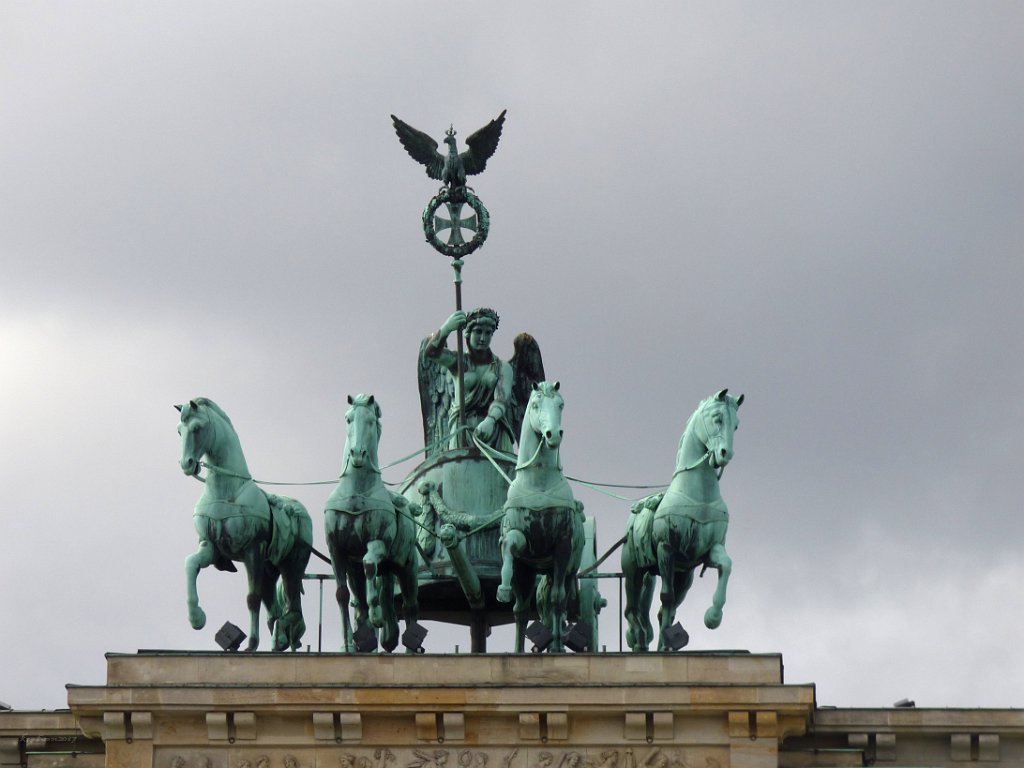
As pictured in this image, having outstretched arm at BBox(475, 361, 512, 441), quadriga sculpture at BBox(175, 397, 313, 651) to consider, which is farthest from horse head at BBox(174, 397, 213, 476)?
outstretched arm at BBox(475, 361, 512, 441)

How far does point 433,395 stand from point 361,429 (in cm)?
547

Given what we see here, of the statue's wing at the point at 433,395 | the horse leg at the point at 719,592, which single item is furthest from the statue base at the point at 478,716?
the statue's wing at the point at 433,395

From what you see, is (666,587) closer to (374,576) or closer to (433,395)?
(374,576)

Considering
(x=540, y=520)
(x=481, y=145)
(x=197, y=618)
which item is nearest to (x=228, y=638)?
(x=197, y=618)

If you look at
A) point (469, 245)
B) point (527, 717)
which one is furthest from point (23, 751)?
point (469, 245)

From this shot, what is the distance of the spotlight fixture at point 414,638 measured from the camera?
2026 inches

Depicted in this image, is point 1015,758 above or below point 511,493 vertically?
below

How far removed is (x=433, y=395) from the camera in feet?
185

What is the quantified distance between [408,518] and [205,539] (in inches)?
93.2

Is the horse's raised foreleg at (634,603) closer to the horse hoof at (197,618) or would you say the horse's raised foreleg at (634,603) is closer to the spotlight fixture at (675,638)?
the spotlight fixture at (675,638)

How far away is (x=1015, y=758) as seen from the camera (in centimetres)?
5041

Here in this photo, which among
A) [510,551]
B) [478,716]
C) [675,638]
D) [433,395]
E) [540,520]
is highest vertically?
[433,395]

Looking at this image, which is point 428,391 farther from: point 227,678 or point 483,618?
point 227,678

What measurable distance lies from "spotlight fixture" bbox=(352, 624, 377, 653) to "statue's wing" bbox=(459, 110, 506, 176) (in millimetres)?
7802
